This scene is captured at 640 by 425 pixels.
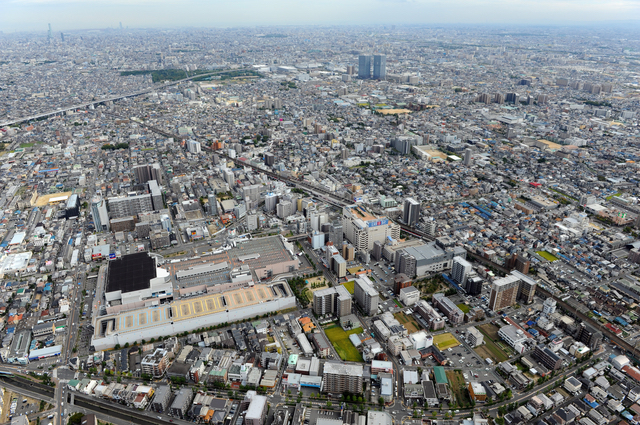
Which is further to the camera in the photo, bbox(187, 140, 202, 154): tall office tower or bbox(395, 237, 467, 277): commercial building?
bbox(187, 140, 202, 154): tall office tower

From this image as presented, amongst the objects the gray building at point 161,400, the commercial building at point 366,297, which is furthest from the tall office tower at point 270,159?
the gray building at point 161,400

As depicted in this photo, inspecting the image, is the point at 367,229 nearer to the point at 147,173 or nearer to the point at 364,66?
the point at 147,173

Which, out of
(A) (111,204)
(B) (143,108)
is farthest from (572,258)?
(B) (143,108)

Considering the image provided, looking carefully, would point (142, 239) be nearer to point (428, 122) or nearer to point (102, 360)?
point (102, 360)

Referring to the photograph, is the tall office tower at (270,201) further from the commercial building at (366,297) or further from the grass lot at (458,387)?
the grass lot at (458,387)

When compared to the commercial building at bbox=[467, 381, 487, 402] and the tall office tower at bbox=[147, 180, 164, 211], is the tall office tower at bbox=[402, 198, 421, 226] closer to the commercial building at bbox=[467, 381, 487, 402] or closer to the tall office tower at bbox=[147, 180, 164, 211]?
the commercial building at bbox=[467, 381, 487, 402]

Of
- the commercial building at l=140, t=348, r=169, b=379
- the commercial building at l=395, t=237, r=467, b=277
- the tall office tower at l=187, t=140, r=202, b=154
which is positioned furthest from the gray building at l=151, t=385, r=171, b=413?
the tall office tower at l=187, t=140, r=202, b=154

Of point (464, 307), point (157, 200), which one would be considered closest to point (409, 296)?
point (464, 307)
